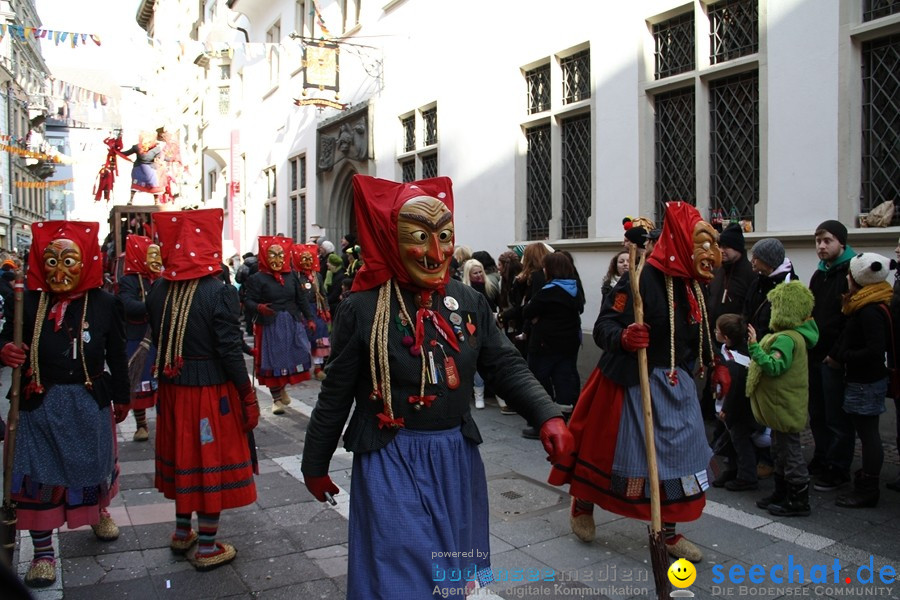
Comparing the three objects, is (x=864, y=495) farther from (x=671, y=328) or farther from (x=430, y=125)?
(x=430, y=125)

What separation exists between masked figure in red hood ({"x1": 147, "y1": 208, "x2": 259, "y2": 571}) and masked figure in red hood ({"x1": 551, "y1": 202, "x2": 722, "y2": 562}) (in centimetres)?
208

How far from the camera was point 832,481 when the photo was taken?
5.61m

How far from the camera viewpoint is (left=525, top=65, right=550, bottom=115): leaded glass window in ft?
35.7

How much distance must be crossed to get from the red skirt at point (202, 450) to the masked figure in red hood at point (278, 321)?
447 centimetres

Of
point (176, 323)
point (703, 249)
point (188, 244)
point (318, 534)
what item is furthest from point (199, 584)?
point (703, 249)

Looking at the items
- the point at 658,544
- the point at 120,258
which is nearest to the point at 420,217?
the point at 658,544

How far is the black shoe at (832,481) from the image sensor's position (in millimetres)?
5576

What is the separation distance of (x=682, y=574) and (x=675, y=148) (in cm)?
601

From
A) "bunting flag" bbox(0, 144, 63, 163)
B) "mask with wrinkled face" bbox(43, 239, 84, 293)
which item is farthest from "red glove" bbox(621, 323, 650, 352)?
"bunting flag" bbox(0, 144, 63, 163)

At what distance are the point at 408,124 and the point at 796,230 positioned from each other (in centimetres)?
931

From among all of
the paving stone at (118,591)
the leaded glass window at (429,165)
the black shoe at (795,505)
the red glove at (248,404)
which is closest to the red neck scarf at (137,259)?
the red glove at (248,404)

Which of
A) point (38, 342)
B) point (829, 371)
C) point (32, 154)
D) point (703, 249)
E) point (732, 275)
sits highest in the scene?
point (32, 154)

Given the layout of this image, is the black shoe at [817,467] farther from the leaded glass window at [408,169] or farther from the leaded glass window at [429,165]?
the leaded glass window at [408,169]

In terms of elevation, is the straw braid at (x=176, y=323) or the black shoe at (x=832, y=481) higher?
the straw braid at (x=176, y=323)
